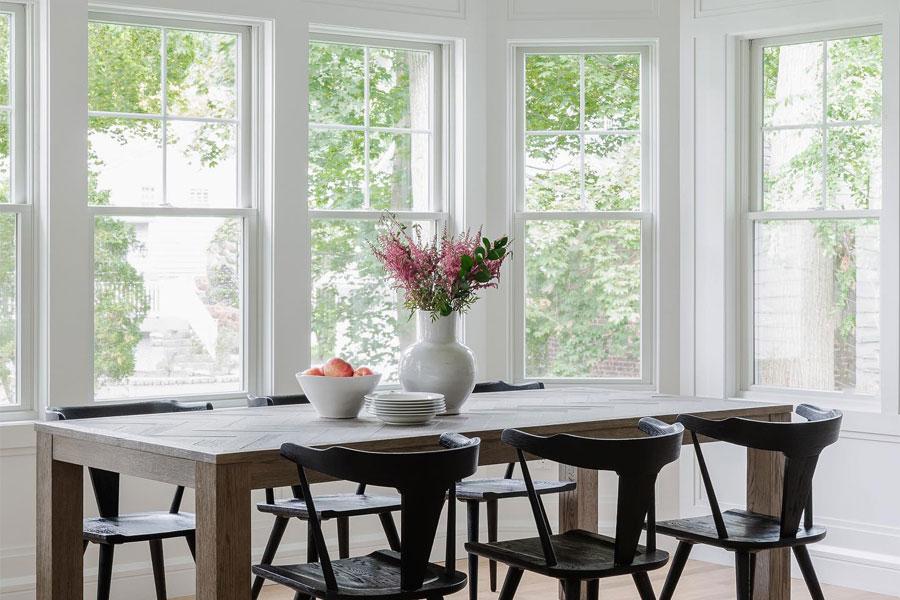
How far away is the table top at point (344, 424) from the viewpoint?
118 inches

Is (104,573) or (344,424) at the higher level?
(344,424)

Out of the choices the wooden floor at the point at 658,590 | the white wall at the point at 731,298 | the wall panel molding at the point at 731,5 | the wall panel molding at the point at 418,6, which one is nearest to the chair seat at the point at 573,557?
the wooden floor at the point at 658,590

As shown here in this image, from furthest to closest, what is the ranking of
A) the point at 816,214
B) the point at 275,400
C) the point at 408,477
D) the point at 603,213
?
the point at 603,213, the point at 816,214, the point at 275,400, the point at 408,477

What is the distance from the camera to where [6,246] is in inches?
179

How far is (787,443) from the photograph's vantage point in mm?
3367

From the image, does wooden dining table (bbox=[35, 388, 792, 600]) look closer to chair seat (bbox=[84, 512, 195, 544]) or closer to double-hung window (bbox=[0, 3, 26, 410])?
chair seat (bbox=[84, 512, 195, 544])

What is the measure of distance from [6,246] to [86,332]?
18.0 inches

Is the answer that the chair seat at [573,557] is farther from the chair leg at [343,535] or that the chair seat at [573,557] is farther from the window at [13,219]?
the window at [13,219]

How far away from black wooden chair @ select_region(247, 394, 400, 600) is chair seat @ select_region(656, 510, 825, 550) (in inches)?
37.1

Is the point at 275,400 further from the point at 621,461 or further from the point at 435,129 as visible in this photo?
the point at 435,129

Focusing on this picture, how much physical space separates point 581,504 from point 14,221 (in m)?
2.48

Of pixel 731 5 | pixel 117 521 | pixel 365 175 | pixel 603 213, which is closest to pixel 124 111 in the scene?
pixel 365 175

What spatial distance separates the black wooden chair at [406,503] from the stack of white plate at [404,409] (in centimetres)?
43

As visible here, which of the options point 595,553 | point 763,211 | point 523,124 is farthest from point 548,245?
point 595,553
